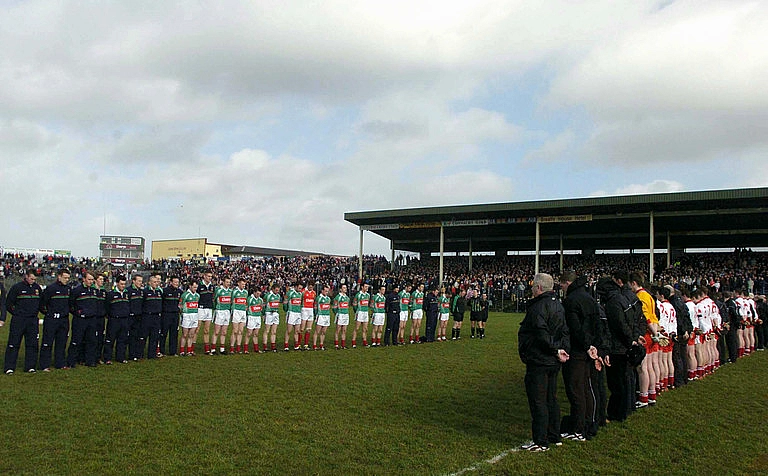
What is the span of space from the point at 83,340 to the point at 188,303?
7.88 ft

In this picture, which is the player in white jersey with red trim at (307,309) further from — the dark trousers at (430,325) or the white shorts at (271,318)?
the dark trousers at (430,325)

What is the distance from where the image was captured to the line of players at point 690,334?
331 inches

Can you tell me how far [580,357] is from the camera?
6.58 m

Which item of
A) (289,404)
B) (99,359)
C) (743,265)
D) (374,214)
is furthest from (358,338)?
(743,265)

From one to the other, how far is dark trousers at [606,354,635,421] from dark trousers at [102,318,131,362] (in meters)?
9.66

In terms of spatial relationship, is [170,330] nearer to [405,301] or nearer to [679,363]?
[405,301]

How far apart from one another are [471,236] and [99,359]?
3644 cm

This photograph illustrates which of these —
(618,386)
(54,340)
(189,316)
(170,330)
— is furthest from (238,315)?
(618,386)

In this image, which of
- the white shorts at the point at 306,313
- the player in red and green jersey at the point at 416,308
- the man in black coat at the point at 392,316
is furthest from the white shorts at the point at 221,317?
the player in red and green jersey at the point at 416,308

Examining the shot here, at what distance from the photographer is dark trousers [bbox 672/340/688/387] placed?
10008 mm

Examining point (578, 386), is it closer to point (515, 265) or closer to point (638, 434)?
point (638, 434)

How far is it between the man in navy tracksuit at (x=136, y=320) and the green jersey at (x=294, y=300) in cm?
373

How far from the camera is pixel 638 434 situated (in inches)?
275

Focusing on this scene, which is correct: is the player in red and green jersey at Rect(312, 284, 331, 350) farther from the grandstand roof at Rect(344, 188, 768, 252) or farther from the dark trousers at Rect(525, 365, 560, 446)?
the grandstand roof at Rect(344, 188, 768, 252)
